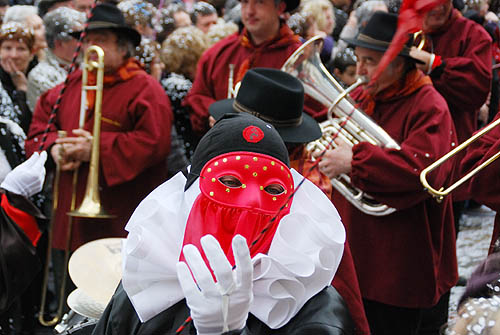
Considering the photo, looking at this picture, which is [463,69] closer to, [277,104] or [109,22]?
[277,104]

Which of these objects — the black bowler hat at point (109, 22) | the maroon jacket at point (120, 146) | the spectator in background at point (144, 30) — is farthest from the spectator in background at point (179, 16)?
the maroon jacket at point (120, 146)

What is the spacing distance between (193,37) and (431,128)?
2895mm

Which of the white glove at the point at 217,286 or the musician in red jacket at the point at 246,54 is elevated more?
the white glove at the point at 217,286

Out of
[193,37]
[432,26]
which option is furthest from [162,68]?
[432,26]

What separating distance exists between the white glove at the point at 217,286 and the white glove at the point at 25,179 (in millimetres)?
2296

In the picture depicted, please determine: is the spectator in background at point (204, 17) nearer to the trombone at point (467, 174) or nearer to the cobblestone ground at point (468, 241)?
the cobblestone ground at point (468, 241)

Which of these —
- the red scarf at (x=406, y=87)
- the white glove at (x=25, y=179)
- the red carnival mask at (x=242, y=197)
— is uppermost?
the red carnival mask at (x=242, y=197)

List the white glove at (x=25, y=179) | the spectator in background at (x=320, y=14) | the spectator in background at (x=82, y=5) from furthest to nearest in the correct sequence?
1. the spectator in background at (x=320, y=14)
2. the spectator in background at (x=82, y=5)
3. the white glove at (x=25, y=179)

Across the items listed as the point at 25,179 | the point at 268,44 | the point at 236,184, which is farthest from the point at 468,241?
the point at 236,184

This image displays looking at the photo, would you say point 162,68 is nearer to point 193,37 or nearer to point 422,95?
point 193,37

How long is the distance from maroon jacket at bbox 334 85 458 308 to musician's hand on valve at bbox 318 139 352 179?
0.06 m

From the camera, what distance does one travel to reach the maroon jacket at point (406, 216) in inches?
150

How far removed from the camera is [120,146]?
4.73 meters

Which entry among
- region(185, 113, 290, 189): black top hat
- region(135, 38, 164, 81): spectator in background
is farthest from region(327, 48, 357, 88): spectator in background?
region(185, 113, 290, 189): black top hat
